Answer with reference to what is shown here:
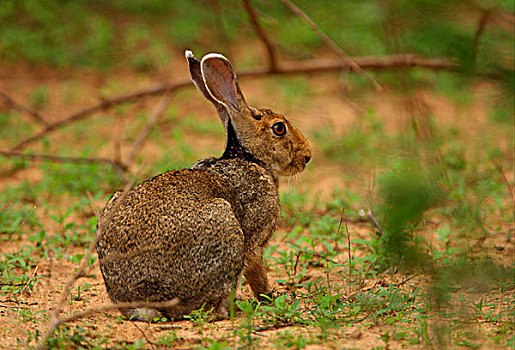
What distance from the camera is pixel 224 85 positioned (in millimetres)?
5359

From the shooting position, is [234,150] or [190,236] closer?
[190,236]

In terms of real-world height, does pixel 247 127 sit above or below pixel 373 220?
above

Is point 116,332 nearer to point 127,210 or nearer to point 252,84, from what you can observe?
point 127,210

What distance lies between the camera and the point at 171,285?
14.7 feet

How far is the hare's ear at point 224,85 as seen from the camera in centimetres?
530

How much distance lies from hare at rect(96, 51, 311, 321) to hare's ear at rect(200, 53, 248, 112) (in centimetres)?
2

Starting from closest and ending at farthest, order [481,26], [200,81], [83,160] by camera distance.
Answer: [481,26] → [200,81] → [83,160]

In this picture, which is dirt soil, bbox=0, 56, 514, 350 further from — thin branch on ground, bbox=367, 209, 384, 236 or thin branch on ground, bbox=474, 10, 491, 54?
thin branch on ground, bbox=474, 10, 491, 54

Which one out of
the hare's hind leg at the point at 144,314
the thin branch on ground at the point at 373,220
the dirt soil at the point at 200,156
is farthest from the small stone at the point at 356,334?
the thin branch on ground at the point at 373,220

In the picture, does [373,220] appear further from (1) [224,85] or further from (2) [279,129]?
(1) [224,85]

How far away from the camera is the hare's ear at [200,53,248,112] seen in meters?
5.30

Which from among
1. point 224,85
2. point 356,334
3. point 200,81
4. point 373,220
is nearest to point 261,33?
point 200,81

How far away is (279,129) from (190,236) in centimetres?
133

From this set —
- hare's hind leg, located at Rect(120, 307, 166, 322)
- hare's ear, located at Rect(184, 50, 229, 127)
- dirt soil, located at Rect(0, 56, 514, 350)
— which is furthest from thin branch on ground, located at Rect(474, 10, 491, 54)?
hare's ear, located at Rect(184, 50, 229, 127)
